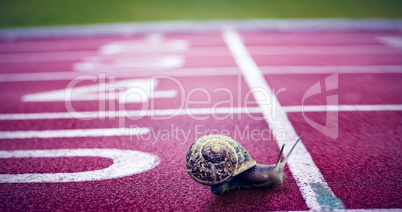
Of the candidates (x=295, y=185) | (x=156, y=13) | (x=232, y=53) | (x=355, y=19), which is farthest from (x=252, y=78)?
(x=156, y=13)

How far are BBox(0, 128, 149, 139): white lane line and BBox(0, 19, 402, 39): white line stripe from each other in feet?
21.3

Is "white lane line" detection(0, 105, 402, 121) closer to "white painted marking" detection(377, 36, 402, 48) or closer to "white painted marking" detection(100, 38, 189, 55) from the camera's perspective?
"white painted marking" detection(100, 38, 189, 55)

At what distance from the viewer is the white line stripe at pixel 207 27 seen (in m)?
10.5

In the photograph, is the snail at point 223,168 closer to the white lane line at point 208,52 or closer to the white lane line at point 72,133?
the white lane line at point 72,133

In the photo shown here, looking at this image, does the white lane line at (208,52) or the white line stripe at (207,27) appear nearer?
the white lane line at (208,52)

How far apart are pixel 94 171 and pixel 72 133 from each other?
1192mm

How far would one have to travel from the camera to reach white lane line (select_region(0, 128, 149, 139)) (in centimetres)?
455

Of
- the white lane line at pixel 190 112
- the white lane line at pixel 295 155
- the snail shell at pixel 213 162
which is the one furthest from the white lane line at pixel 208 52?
the snail shell at pixel 213 162

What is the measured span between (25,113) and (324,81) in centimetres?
510

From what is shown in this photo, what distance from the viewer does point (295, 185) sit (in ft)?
10.9

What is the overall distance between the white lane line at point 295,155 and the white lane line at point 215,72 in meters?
0.41

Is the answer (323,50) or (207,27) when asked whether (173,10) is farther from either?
(323,50)

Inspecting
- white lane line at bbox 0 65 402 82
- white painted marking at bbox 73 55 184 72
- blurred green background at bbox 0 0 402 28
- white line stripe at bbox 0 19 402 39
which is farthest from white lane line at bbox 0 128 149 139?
blurred green background at bbox 0 0 402 28

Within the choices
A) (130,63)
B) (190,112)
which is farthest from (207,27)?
(190,112)
